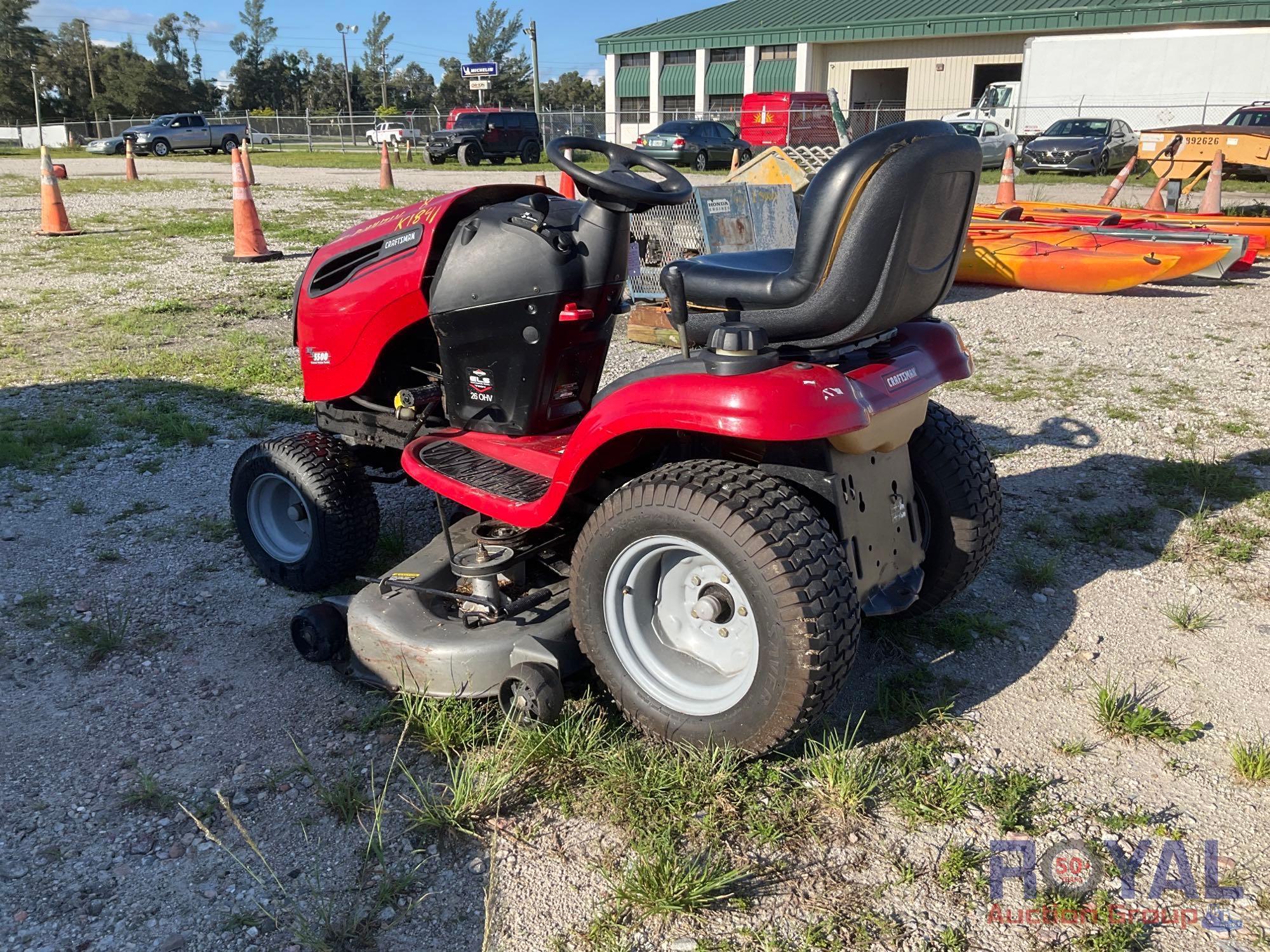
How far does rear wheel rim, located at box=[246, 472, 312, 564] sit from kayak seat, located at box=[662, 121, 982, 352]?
6.35ft

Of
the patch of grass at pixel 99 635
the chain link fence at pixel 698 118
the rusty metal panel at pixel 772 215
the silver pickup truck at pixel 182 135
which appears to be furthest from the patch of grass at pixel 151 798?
the silver pickup truck at pixel 182 135

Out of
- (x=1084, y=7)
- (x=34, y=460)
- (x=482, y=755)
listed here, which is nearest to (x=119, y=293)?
(x=34, y=460)

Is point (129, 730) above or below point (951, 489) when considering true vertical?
A: below

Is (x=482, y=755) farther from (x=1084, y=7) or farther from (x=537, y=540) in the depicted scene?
(x=1084, y=7)

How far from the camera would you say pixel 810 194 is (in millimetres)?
2406

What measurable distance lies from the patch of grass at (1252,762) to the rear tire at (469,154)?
1078 inches

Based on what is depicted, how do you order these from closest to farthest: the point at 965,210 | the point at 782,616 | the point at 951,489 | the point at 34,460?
the point at 782,616, the point at 965,210, the point at 951,489, the point at 34,460

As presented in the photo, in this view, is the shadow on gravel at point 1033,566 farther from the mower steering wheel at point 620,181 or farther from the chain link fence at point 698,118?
the chain link fence at point 698,118

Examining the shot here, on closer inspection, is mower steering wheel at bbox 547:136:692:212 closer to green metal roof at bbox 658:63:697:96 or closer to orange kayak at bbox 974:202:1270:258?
orange kayak at bbox 974:202:1270:258

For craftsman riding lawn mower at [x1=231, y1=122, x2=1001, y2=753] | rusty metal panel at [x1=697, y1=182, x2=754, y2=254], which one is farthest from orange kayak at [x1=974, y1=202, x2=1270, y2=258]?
craftsman riding lawn mower at [x1=231, y1=122, x2=1001, y2=753]

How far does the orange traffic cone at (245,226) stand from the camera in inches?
397

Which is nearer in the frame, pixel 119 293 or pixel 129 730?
pixel 129 730

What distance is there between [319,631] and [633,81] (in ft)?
140

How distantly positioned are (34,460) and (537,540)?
10.6ft
